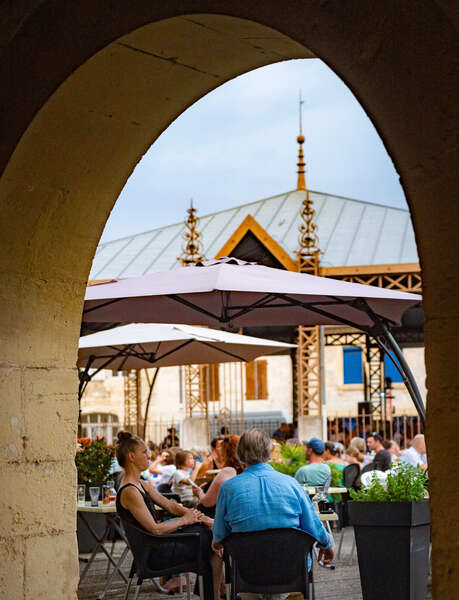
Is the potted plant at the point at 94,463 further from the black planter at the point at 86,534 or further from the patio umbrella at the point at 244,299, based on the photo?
the black planter at the point at 86,534

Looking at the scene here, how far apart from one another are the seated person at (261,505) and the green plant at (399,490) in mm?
633

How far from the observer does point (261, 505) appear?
450cm

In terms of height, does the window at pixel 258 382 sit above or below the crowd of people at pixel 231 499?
above

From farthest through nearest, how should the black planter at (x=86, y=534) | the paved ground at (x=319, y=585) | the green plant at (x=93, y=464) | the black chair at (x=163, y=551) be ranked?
the black planter at (x=86, y=534), the green plant at (x=93, y=464), the paved ground at (x=319, y=585), the black chair at (x=163, y=551)

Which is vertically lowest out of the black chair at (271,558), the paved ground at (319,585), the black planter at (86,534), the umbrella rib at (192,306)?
the paved ground at (319,585)

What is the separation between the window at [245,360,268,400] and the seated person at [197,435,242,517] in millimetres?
30120

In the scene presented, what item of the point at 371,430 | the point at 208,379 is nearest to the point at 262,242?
the point at 208,379

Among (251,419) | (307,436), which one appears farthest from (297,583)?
(251,419)

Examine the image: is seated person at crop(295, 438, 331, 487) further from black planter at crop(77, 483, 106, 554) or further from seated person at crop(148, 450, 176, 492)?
black planter at crop(77, 483, 106, 554)

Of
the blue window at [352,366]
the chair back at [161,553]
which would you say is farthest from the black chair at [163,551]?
the blue window at [352,366]

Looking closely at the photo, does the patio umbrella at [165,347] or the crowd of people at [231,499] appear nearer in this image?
the crowd of people at [231,499]

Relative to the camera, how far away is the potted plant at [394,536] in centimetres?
510

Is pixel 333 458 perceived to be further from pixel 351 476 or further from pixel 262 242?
pixel 262 242

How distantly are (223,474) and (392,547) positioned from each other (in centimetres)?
143
